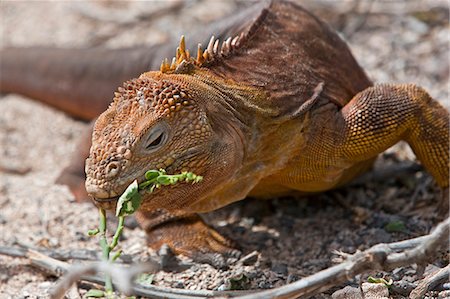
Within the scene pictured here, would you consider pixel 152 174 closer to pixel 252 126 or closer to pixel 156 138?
pixel 156 138

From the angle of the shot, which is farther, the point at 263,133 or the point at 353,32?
the point at 353,32

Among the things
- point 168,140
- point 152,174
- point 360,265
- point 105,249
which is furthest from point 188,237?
point 360,265

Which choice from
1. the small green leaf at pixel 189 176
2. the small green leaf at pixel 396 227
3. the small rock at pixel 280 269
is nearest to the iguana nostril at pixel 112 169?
the small green leaf at pixel 189 176

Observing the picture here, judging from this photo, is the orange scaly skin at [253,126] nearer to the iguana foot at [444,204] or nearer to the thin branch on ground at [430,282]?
the iguana foot at [444,204]

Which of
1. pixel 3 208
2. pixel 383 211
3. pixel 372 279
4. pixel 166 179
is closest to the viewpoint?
pixel 166 179

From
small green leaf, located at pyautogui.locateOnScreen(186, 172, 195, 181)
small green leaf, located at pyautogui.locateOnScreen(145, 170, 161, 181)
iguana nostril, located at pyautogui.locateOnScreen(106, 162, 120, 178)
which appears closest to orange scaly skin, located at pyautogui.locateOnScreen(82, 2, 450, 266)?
iguana nostril, located at pyautogui.locateOnScreen(106, 162, 120, 178)

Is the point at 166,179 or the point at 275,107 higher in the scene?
the point at 275,107

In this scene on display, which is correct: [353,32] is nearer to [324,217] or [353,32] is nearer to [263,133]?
[324,217]

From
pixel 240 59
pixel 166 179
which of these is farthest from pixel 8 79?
pixel 166 179
